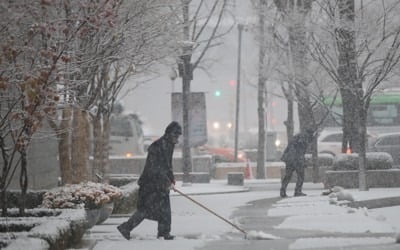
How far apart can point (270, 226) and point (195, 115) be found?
36.5ft

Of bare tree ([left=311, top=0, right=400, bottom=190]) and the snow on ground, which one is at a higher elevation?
bare tree ([left=311, top=0, right=400, bottom=190])

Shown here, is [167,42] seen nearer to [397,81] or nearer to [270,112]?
[397,81]

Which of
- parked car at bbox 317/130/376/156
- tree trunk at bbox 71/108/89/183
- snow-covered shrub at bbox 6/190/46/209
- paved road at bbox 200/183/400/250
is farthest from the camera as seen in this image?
parked car at bbox 317/130/376/156

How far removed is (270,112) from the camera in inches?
2223

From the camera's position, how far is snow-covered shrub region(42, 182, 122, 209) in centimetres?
1149

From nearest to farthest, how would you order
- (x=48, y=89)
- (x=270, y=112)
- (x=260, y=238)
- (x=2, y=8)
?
(x=2, y=8), (x=48, y=89), (x=260, y=238), (x=270, y=112)

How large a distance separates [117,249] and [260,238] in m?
2.26

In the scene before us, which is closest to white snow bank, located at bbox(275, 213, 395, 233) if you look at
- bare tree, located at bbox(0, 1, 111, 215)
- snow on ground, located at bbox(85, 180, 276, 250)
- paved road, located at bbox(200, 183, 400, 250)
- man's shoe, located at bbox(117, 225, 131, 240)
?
paved road, located at bbox(200, 183, 400, 250)

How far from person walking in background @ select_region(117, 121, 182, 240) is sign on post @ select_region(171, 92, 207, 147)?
497 inches

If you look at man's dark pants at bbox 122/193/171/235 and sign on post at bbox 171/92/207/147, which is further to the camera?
sign on post at bbox 171/92/207/147

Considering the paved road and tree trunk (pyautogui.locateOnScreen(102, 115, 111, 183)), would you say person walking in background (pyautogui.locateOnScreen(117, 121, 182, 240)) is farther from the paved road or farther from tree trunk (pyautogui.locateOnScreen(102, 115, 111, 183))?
tree trunk (pyautogui.locateOnScreen(102, 115, 111, 183))

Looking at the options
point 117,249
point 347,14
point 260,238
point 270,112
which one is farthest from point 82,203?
point 270,112

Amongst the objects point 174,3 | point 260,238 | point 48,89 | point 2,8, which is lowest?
point 260,238

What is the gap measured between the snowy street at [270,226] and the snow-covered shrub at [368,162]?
53.1 inches
